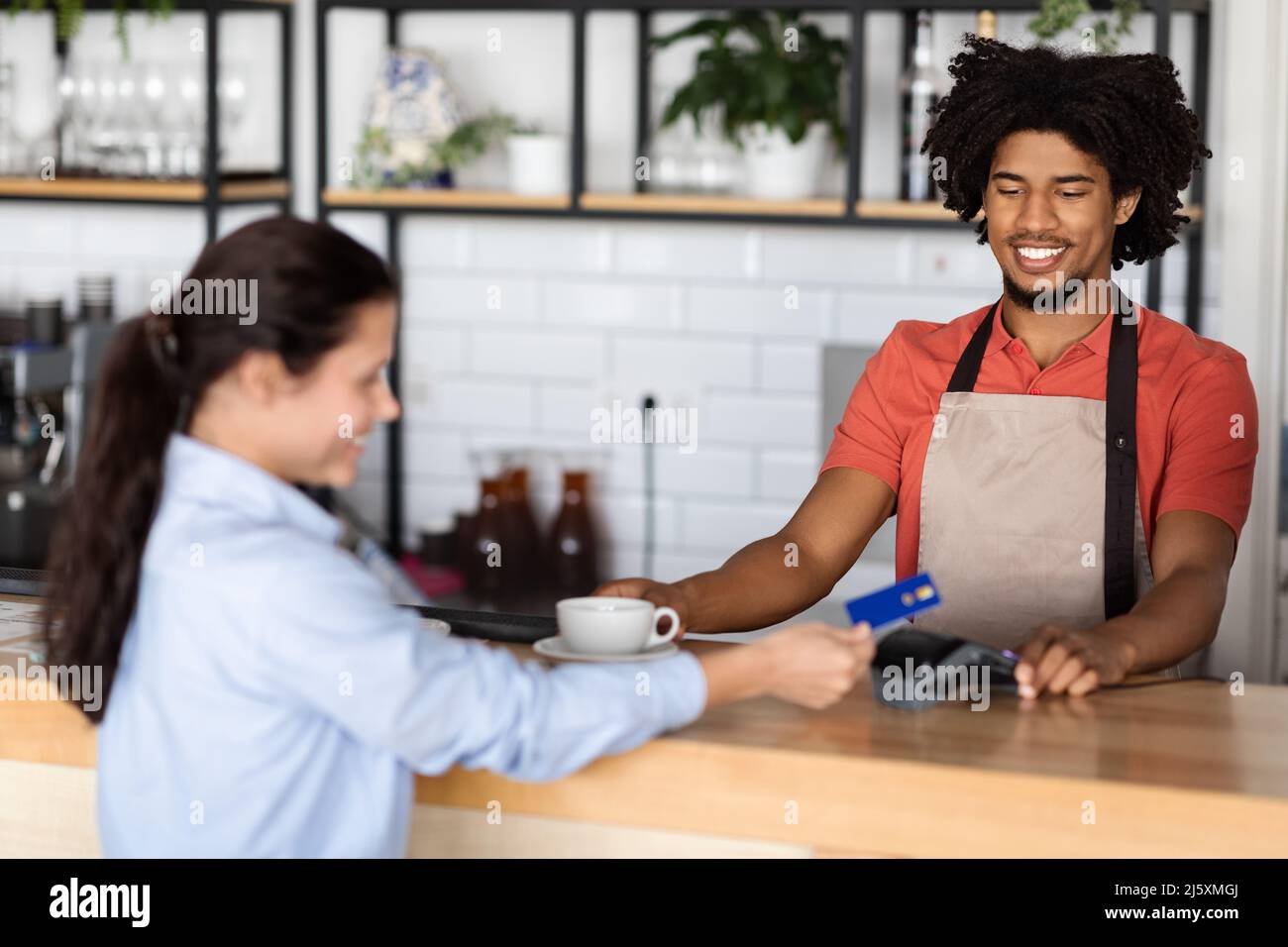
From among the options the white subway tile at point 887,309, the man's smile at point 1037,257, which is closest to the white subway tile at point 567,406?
the white subway tile at point 887,309

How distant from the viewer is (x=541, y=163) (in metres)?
3.54

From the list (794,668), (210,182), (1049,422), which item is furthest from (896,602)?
(210,182)

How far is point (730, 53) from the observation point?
3309mm

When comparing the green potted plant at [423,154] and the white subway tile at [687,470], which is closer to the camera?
the green potted plant at [423,154]

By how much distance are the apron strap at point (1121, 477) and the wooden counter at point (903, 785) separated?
387 millimetres

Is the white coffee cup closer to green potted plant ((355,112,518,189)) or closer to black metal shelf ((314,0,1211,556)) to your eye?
black metal shelf ((314,0,1211,556))

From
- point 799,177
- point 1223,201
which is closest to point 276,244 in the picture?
point 799,177

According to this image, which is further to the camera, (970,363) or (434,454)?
(434,454)

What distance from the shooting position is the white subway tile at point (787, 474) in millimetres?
3648

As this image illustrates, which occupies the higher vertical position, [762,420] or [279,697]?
[762,420]

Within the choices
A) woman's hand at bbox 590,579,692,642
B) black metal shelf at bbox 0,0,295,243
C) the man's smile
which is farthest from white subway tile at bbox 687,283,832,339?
woman's hand at bbox 590,579,692,642

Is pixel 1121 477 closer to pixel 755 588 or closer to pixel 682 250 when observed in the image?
pixel 755 588

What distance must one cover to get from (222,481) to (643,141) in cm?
244

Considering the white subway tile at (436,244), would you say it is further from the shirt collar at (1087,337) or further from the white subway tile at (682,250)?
the shirt collar at (1087,337)
